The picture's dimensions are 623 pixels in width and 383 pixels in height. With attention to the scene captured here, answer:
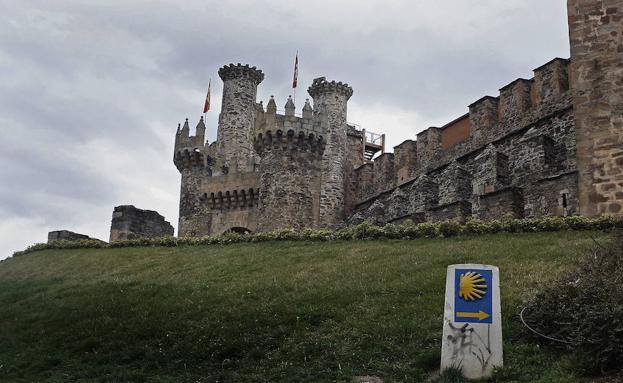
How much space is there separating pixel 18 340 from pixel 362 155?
33.7 metres

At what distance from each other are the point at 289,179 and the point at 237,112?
38.7 feet

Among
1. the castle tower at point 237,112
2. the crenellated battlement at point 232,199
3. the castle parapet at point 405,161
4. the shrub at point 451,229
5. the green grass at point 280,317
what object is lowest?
the green grass at point 280,317

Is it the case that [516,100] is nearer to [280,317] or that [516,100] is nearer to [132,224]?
[132,224]

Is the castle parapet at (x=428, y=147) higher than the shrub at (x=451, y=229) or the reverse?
higher

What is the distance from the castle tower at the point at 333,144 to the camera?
123 feet

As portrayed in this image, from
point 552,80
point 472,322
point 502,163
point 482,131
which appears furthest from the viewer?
point 482,131

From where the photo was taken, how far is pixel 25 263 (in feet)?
94.3

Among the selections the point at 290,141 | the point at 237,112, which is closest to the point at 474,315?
the point at 290,141

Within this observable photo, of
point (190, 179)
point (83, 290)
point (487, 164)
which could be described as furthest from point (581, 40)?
point (190, 179)

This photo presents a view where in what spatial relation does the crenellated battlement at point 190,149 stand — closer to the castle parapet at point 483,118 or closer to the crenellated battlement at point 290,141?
the crenellated battlement at point 290,141

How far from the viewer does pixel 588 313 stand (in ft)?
28.0

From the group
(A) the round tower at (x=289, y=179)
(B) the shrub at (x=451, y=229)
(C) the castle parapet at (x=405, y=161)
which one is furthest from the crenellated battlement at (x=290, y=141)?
(B) the shrub at (x=451, y=229)

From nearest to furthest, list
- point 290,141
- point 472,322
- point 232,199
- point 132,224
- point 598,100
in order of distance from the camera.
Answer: point 472,322 → point 598,100 → point 290,141 → point 132,224 → point 232,199

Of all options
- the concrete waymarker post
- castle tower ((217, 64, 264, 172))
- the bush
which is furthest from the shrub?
castle tower ((217, 64, 264, 172))
